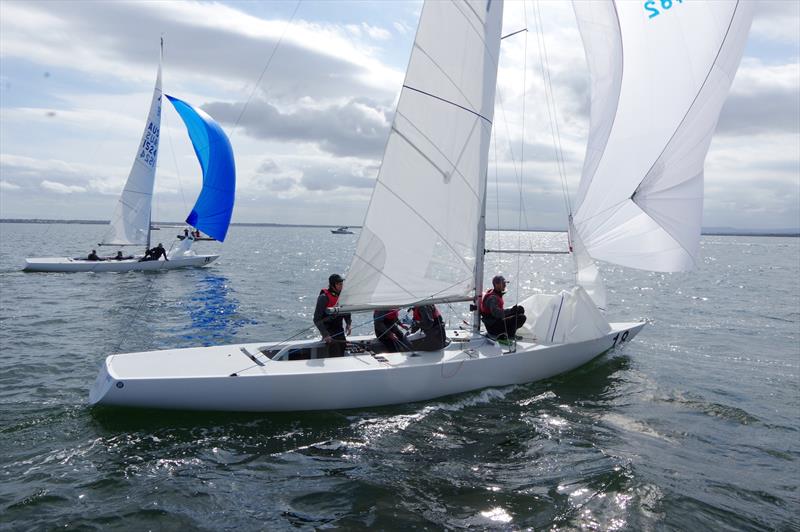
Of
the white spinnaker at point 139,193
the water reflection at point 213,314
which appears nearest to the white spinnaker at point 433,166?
the water reflection at point 213,314

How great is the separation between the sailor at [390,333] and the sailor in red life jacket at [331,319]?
1.75 feet

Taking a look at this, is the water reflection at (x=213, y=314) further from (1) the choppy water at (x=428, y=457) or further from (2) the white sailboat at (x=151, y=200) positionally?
(2) the white sailboat at (x=151, y=200)

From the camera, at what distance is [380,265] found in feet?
25.8

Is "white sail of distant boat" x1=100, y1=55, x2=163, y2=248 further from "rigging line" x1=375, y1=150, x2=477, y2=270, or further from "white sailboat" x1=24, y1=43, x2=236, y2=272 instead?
"rigging line" x1=375, y1=150, x2=477, y2=270

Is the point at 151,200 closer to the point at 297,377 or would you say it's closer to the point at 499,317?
the point at 499,317

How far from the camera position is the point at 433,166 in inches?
311

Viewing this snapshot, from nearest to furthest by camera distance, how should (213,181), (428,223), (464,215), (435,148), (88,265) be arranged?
(435,148), (428,223), (464,215), (213,181), (88,265)

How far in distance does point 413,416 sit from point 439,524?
2490 millimetres

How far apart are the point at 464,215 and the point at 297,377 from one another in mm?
3240

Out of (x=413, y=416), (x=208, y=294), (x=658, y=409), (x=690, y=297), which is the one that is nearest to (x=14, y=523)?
(x=413, y=416)

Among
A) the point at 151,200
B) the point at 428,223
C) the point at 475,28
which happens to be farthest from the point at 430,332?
the point at 151,200

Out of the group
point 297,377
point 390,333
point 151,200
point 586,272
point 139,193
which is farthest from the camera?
point 151,200

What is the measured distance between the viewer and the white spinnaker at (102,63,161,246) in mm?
25984

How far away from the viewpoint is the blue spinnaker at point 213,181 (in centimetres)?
2262
